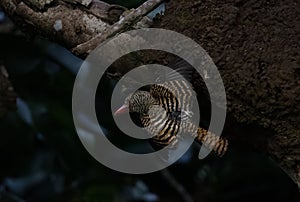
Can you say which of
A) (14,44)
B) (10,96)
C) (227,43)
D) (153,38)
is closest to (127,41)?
(153,38)

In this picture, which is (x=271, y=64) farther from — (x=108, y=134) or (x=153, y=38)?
(x=108, y=134)

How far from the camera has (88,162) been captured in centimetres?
215

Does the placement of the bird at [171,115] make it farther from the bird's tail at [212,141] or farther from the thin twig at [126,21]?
the thin twig at [126,21]

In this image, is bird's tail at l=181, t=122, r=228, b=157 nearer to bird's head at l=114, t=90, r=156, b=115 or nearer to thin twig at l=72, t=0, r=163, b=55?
bird's head at l=114, t=90, r=156, b=115

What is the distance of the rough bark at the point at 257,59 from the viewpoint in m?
1.12

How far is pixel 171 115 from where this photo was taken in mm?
1172

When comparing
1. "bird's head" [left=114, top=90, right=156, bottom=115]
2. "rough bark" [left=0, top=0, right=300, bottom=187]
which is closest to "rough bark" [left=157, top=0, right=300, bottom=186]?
"rough bark" [left=0, top=0, right=300, bottom=187]

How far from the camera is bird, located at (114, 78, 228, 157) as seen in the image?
1170 mm

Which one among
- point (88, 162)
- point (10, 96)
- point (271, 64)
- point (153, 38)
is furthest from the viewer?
point (88, 162)

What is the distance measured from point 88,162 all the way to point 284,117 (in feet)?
3.64

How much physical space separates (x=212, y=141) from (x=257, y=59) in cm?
17

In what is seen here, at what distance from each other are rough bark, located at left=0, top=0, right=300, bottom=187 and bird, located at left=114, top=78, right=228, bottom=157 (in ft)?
0.21

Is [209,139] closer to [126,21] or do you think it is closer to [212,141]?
[212,141]

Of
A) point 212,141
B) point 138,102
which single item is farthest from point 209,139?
point 138,102
